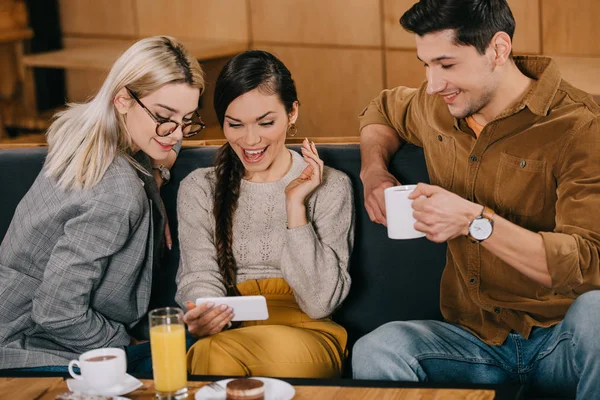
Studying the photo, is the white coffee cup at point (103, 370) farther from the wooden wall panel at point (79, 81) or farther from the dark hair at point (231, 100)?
the wooden wall panel at point (79, 81)

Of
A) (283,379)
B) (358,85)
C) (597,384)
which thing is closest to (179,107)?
(283,379)

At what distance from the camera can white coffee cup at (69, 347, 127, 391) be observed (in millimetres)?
1565

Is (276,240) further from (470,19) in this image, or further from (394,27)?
(394,27)

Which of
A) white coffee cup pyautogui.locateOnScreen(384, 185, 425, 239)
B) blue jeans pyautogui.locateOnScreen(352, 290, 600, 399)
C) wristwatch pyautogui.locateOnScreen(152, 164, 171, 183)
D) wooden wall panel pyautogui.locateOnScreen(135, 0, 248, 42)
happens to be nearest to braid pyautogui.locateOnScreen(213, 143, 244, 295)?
wristwatch pyautogui.locateOnScreen(152, 164, 171, 183)

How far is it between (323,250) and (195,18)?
2.91m

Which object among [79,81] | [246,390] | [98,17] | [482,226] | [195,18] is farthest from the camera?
[79,81]

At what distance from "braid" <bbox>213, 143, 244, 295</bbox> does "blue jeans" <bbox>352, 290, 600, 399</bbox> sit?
40 cm

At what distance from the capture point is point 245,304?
1857mm

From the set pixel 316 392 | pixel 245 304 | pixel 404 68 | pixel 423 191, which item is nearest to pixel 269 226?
pixel 245 304

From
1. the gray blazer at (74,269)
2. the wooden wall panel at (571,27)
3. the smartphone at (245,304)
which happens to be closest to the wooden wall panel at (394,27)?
the wooden wall panel at (571,27)

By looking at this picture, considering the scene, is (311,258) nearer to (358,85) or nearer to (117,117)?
(117,117)

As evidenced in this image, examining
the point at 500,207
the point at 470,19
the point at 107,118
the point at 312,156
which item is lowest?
the point at 500,207

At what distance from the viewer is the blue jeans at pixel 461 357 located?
1.90 m

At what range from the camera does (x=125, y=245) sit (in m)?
2.11
